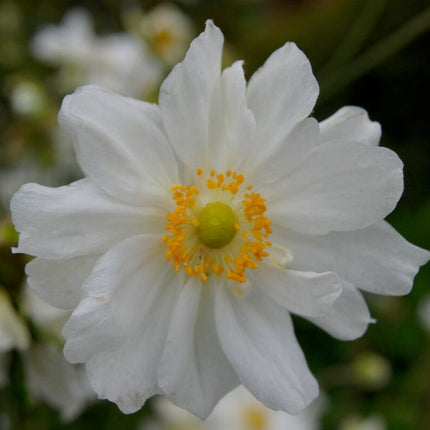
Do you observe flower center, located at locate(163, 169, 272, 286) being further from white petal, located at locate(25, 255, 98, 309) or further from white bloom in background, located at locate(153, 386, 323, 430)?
white bloom in background, located at locate(153, 386, 323, 430)

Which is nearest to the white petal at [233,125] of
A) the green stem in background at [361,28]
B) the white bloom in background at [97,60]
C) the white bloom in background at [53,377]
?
the white bloom in background at [53,377]

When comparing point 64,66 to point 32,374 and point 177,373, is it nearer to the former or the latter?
point 32,374

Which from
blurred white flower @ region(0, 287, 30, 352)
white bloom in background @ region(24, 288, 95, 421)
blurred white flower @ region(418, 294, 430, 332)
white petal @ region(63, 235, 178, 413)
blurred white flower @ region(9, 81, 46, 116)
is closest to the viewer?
white petal @ region(63, 235, 178, 413)

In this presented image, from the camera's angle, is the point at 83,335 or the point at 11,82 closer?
the point at 83,335

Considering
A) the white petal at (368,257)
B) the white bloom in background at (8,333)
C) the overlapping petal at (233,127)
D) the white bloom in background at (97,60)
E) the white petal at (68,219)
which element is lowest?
the white bloom in background at (97,60)

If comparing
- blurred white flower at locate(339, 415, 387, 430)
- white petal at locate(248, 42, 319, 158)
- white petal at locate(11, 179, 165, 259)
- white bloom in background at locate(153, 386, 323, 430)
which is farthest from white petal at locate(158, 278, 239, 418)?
blurred white flower at locate(339, 415, 387, 430)

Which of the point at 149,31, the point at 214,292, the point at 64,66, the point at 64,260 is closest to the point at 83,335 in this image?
the point at 64,260

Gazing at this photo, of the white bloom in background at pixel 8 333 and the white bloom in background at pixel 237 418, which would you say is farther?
the white bloom in background at pixel 237 418

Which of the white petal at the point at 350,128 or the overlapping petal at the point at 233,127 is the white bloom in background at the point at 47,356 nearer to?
the overlapping petal at the point at 233,127
